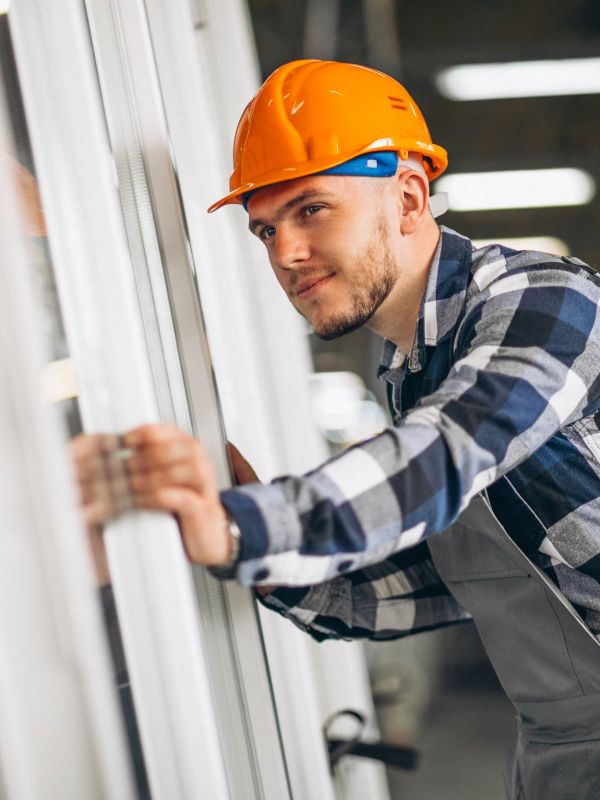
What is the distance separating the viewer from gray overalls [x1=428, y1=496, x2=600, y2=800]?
45.1 inches

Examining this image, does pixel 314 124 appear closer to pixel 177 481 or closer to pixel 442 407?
pixel 442 407

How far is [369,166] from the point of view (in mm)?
1164

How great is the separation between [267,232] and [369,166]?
180 millimetres

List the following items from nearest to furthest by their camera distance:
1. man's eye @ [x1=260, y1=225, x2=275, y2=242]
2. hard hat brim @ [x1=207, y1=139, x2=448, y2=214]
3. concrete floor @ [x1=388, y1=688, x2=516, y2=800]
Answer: hard hat brim @ [x1=207, y1=139, x2=448, y2=214]
man's eye @ [x1=260, y1=225, x2=275, y2=242]
concrete floor @ [x1=388, y1=688, x2=516, y2=800]

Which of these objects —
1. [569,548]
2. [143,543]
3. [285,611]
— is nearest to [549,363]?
[569,548]

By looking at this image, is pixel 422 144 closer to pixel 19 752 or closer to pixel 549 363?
pixel 549 363

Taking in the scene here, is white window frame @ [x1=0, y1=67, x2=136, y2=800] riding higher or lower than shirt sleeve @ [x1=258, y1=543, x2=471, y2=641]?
higher

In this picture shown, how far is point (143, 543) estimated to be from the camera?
690mm

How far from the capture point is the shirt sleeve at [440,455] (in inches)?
27.7

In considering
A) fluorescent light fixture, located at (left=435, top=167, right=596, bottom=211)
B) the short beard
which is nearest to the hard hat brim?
the short beard

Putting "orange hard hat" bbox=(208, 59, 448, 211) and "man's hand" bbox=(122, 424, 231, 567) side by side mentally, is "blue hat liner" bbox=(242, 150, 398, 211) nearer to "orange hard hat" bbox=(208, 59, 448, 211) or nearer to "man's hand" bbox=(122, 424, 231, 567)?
"orange hard hat" bbox=(208, 59, 448, 211)

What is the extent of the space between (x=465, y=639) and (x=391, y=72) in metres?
2.82

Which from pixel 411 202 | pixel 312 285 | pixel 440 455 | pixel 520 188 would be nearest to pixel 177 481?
pixel 440 455

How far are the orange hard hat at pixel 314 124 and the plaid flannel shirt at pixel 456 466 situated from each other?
197 millimetres
